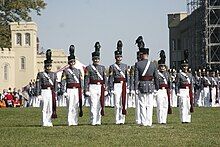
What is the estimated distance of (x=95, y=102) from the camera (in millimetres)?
18797

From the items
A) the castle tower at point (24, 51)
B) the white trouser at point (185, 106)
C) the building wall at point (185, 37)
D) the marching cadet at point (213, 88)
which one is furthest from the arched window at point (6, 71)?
the white trouser at point (185, 106)

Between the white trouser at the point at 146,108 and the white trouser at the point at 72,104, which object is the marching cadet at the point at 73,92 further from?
the white trouser at the point at 146,108

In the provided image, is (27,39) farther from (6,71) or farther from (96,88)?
(96,88)

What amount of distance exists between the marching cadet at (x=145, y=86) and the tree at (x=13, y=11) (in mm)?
55028

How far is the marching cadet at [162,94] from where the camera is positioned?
19203mm

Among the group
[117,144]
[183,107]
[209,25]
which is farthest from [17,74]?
[117,144]

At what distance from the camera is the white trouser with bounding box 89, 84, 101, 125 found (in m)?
18.8

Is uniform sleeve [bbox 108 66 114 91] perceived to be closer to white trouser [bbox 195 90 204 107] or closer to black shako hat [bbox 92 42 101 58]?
black shako hat [bbox 92 42 101 58]

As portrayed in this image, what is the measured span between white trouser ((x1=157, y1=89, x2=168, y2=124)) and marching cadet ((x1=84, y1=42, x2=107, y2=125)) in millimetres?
1583

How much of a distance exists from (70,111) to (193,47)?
44.3 meters

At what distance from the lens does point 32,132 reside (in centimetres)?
1617

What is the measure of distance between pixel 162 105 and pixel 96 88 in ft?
6.46

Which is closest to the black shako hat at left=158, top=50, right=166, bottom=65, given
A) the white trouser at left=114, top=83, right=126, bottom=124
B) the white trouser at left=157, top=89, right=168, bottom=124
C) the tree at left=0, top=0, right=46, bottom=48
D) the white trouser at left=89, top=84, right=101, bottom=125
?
the white trouser at left=157, top=89, right=168, bottom=124

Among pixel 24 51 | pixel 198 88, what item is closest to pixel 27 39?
→ pixel 24 51
